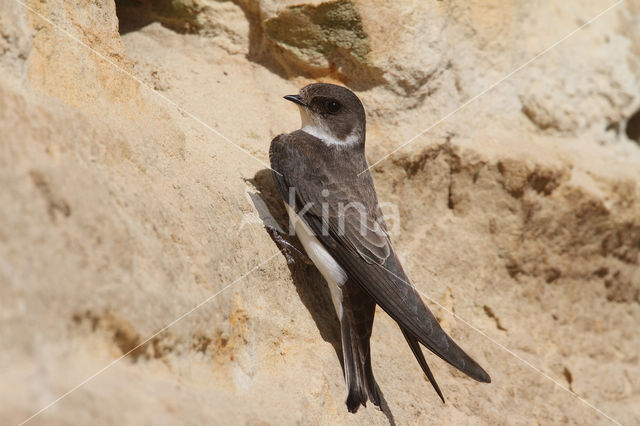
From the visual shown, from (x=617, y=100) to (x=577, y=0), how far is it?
660 millimetres

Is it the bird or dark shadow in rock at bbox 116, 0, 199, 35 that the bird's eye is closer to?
the bird

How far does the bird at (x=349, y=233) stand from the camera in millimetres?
2617

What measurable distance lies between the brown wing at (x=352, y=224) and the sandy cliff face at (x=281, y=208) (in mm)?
183

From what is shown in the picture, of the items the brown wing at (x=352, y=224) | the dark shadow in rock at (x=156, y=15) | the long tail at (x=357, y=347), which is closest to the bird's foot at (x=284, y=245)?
the brown wing at (x=352, y=224)

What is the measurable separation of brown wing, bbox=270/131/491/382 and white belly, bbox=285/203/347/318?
3cm

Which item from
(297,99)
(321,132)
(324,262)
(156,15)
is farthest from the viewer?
(156,15)

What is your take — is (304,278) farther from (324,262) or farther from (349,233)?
(349,233)

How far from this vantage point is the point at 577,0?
4.19 m

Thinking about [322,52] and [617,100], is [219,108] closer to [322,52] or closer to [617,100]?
[322,52]

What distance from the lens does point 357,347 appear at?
8.73ft

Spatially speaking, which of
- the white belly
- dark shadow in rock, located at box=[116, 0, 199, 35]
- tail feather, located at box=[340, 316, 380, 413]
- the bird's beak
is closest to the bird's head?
the bird's beak

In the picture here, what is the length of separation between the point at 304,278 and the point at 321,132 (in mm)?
803

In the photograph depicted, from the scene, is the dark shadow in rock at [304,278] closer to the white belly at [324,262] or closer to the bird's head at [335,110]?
the white belly at [324,262]

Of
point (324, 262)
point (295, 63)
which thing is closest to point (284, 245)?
point (324, 262)
